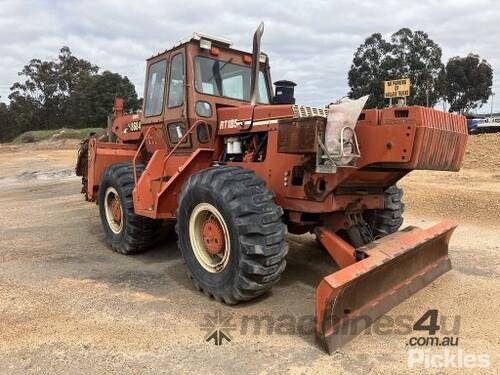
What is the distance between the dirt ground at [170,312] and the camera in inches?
151

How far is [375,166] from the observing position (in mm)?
4535

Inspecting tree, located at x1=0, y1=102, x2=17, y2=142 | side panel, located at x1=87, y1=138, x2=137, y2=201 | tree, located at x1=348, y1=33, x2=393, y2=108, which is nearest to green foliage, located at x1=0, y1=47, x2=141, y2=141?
tree, located at x1=0, y1=102, x2=17, y2=142

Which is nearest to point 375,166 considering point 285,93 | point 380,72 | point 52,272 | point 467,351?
point 467,351

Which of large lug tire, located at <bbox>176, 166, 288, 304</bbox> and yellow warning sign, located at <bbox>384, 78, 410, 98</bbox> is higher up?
yellow warning sign, located at <bbox>384, 78, 410, 98</bbox>

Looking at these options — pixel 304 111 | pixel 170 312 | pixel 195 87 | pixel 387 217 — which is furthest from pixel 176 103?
pixel 387 217

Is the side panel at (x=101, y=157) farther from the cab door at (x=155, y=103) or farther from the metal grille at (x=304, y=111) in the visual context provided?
the metal grille at (x=304, y=111)

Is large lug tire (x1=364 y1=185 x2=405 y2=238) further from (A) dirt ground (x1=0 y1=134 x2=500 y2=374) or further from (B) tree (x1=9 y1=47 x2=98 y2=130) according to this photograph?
(B) tree (x1=9 y1=47 x2=98 y2=130)

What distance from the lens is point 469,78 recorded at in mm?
48250

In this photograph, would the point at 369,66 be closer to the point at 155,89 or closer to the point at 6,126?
the point at 155,89

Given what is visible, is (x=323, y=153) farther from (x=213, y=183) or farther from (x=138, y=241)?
(x=138, y=241)

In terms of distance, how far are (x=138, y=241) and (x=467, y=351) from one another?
14.4 ft

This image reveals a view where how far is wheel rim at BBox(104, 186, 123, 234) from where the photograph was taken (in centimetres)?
711

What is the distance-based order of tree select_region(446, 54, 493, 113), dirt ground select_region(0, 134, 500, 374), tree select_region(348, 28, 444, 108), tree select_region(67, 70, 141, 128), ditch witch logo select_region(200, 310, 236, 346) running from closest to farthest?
dirt ground select_region(0, 134, 500, 374) < ditch witch logo select_region(200, 310, 236, 346) < tree select_region(348, 28, 444, 108) < tree select_region(446, 54, 493, 113) < tree select_region(67, 70, 141, 128)

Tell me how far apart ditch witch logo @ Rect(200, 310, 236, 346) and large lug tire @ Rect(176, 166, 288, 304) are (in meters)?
0.21
